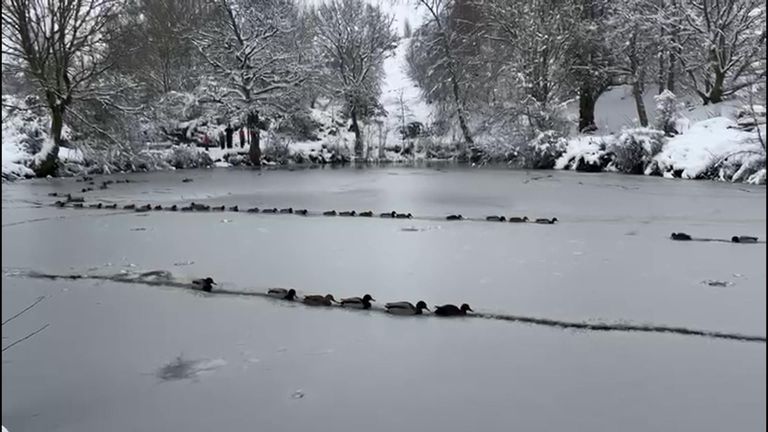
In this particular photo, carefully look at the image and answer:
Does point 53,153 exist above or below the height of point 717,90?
below

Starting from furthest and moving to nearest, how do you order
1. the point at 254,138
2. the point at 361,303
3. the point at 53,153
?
1. the point at 254,138
2. the point at 53,153
3. the point at 361,303

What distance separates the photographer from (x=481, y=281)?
4.12 m

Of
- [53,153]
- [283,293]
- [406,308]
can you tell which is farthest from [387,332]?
[53,153]

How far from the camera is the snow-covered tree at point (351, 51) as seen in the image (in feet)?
93.4

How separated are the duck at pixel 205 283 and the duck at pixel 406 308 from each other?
1.22 m

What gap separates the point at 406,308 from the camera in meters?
3.37

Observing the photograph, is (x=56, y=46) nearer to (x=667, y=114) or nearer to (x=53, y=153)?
(x=53, y=153)

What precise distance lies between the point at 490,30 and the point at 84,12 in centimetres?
1365

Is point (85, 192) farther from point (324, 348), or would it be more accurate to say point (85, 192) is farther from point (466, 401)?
point (466, 401)

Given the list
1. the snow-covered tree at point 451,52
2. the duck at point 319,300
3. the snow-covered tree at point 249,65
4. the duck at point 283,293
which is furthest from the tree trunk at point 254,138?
the duck at point 319,300

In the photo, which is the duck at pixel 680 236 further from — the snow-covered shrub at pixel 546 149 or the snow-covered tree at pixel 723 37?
the snow-covered tree at pixel 723 37

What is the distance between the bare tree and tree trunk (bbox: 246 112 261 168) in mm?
5701

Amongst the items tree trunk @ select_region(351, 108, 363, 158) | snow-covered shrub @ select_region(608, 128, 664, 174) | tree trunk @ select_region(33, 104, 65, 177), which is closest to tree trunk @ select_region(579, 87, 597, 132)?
snow-covered shrub @ select_region(608, 128, 664, 174)

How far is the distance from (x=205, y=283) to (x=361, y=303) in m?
1.10
